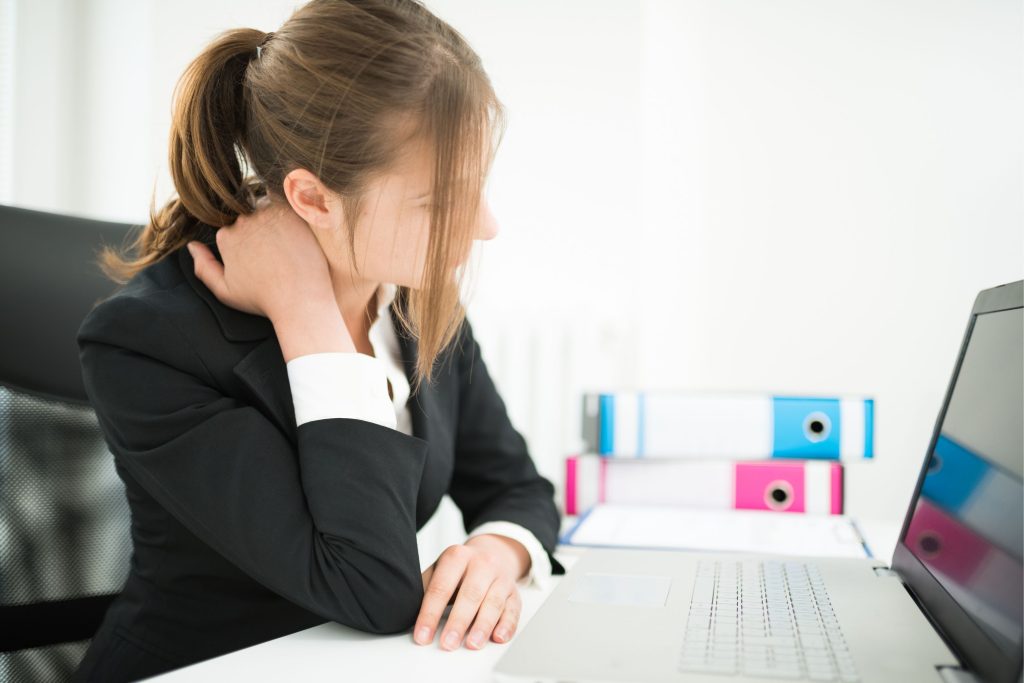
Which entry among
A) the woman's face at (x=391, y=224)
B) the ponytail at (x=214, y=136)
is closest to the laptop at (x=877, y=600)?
the woman's face at (x=391, y=224)

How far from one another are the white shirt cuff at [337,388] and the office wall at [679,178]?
591 mm

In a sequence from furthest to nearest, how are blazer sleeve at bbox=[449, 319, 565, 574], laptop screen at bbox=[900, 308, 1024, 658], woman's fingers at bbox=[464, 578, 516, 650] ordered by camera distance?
blazer sleeve at bbox=[449, 319, 565, 574]
woman's fingers at bbox=[464, 578, 516, 650]
laptop screen at bbox=[900, 308, 1024, 658]

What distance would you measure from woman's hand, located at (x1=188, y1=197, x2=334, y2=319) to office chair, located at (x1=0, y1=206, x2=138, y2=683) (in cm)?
16

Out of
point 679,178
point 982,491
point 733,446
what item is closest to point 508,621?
point 982,491

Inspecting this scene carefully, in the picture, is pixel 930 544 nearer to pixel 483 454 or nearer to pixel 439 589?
pixel 439 589

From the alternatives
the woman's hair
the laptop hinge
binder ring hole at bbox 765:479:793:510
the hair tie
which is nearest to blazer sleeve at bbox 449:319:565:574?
the woman's hair

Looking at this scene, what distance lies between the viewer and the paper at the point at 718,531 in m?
→ 0.85

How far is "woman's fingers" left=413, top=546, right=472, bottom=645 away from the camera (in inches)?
23.5

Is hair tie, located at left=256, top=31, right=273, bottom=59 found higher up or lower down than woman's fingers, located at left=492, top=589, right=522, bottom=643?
higher up

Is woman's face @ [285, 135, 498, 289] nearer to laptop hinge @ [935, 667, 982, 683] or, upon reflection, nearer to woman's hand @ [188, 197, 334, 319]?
woman's hand @ [188, 197, 334, 319]

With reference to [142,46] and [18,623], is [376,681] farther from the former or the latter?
[142,46]

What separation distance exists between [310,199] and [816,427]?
0.70m

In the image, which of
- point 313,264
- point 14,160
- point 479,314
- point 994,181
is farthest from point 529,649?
point 14,160

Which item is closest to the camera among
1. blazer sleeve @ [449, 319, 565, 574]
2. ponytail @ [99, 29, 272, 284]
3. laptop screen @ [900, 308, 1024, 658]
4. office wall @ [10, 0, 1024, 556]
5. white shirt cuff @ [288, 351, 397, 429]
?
laptop screen @ [900, 308, 1024, 658]
